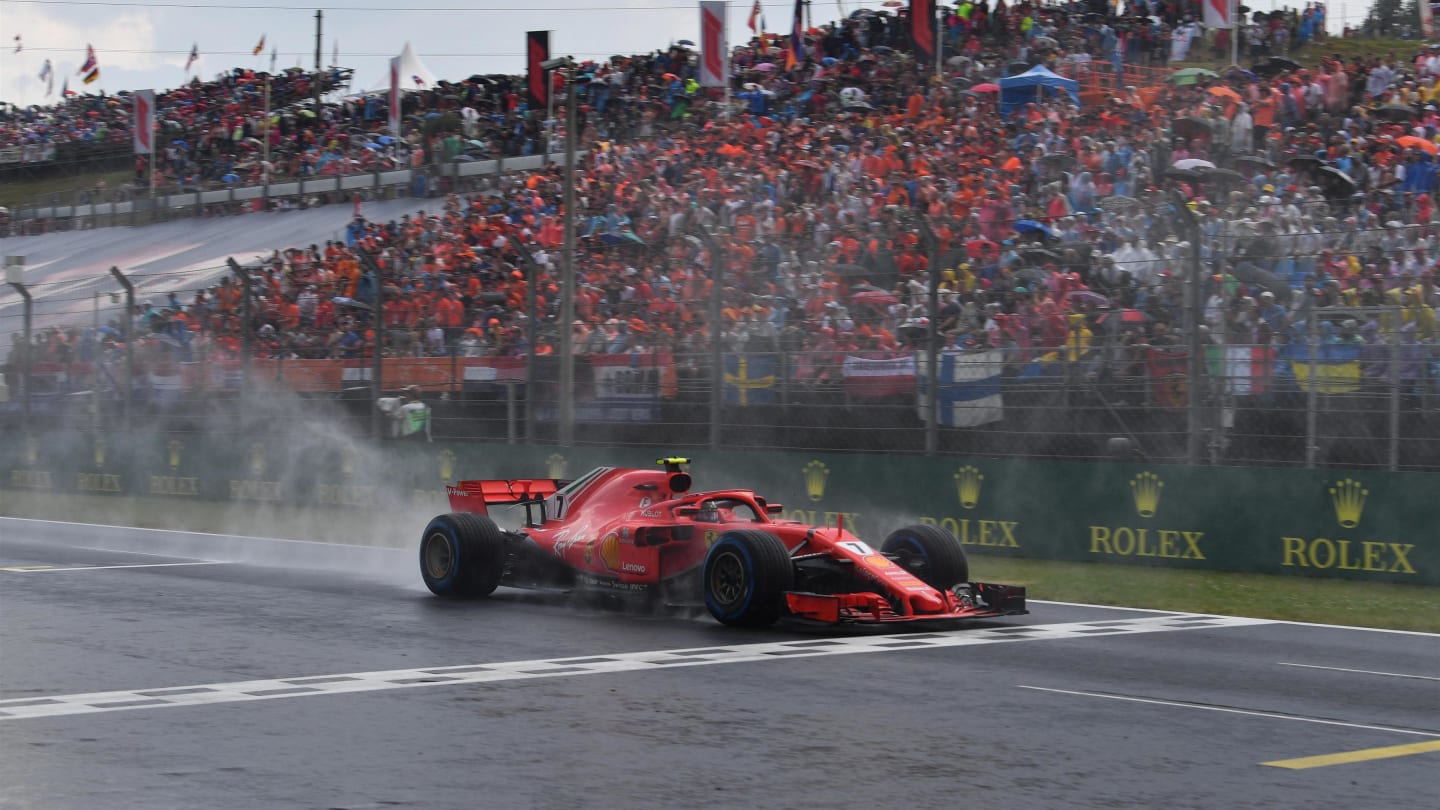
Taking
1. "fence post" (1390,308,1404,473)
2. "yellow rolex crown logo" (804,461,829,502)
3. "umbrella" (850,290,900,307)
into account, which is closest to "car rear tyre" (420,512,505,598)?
"yellow rolex crown logo" (804,461,829,502)

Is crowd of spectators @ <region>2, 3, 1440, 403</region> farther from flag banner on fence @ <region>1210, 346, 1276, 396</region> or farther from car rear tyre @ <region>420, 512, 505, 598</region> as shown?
car rear tyre @ <region>420, 512, 505, 598</region>

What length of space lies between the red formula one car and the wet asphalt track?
0.80ft

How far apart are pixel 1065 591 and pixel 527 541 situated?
4768mm

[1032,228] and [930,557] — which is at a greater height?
[1032,228]

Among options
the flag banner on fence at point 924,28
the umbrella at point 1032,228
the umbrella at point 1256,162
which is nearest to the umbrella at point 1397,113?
the umbrella at point 1256,162

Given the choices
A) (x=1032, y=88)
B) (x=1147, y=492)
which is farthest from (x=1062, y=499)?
(x=1032, y=88)

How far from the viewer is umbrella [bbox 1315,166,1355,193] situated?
2178cm

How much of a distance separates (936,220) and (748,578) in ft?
43.1

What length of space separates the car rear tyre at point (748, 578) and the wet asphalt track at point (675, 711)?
17 cm

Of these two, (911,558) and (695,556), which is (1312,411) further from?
(695,556)

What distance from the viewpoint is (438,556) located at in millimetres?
13953

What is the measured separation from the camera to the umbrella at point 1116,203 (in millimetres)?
22180

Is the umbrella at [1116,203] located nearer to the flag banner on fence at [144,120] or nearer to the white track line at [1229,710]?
the white track line at [1229,710]

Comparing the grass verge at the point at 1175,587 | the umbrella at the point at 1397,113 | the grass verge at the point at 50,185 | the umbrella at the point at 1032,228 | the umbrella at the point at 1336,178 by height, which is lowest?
the grass verge at the point at 1175,587
